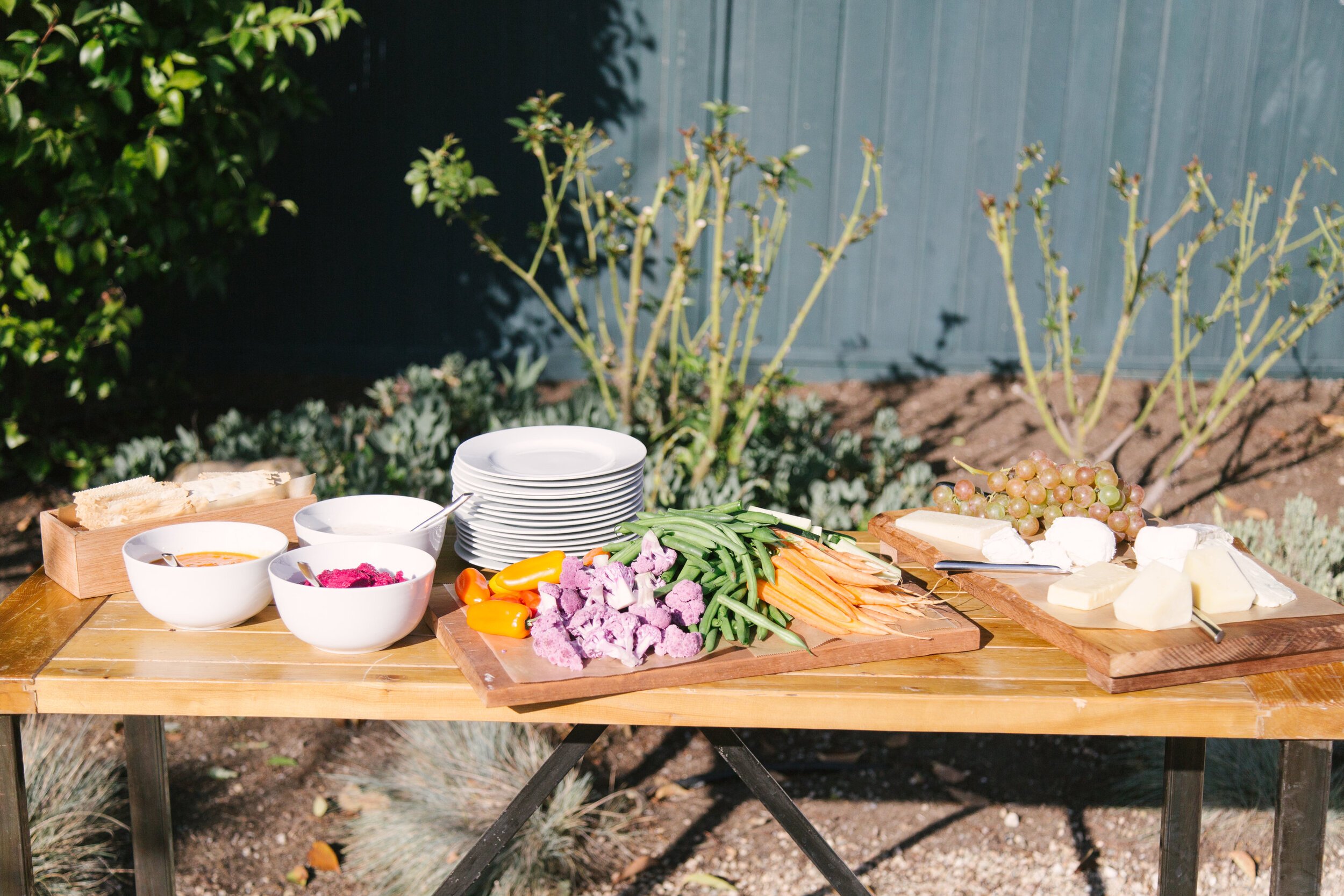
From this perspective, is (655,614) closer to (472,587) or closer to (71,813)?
(472,587)

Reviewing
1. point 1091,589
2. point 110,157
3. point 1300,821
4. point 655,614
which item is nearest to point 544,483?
point 655,614

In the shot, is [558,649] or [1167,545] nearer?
[558,649]

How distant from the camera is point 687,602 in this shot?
1.62 meters

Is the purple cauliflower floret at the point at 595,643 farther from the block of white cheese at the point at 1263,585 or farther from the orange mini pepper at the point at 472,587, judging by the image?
the block of white cheese at the point at 1263,585

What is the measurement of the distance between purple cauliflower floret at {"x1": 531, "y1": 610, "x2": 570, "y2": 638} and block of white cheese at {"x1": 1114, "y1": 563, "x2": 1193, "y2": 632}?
0.83m

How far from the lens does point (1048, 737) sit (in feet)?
11.0

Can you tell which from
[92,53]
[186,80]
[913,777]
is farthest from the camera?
[186,80]

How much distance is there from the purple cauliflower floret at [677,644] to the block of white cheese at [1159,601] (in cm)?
64

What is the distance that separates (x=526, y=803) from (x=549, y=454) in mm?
661

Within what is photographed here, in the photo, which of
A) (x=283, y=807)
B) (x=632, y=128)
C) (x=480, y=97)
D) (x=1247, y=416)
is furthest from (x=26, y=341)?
(x=1247, y=416)

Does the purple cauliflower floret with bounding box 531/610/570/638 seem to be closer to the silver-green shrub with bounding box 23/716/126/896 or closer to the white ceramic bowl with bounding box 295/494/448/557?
the white ceramic bowl with bounding box 295/494/448/557

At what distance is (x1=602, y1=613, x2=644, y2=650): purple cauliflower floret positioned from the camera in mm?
1572

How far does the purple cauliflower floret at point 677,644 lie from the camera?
158 centimetres

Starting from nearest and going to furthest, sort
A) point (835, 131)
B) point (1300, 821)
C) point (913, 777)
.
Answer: point (1300, 821) → point (913, 777) → point (835, 131)
